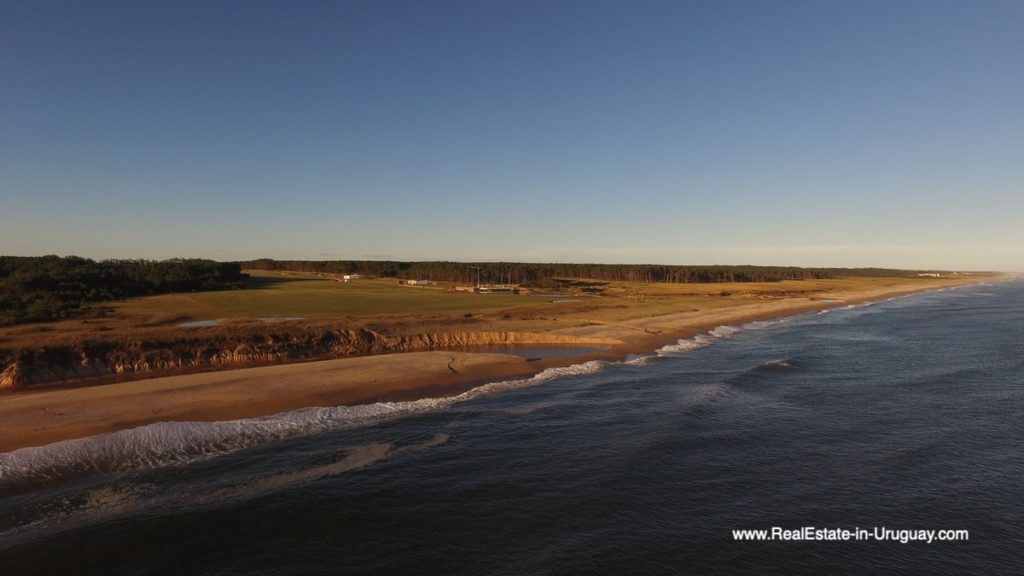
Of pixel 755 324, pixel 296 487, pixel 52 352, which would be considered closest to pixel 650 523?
pixel 296 487

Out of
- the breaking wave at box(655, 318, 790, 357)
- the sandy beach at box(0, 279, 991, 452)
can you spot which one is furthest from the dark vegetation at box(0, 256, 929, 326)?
the breaking wave at box(655, 318, 790, 357)

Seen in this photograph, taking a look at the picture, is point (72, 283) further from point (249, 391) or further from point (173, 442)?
point (173, 442)

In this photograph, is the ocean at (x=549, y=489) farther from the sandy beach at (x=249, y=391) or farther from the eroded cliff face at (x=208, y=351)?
the eroded cliff face at (x=208, y=351)

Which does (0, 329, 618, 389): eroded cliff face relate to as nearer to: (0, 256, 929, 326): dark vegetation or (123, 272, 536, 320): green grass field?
(123, 272, 536, 320): green grass field

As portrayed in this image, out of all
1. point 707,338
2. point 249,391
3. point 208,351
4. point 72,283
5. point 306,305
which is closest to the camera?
point 249,391

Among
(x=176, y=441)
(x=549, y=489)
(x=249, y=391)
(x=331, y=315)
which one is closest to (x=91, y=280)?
(x=331, y=315)

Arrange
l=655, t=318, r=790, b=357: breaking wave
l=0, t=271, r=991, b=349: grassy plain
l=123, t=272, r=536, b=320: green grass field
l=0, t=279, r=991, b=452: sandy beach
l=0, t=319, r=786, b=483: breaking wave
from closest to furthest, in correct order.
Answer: l=0, t=319, r=786, b=483: breaking wave < l=0, t=279, r=991, b=452: sandy beach < l=0, t=271, r=991, b=349: grassy plain < l=655, t=318, r=790, b=357: breaking wave < l=123, t=272, r=536, b=320: green grass field

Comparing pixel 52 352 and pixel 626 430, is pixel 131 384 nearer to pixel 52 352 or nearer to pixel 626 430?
pixel 52 352
